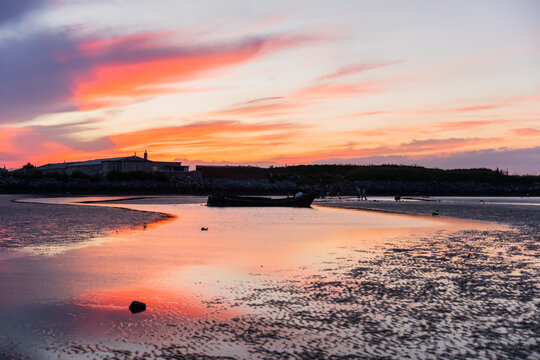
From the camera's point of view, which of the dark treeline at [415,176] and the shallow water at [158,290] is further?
the dark treeline at [415,176]

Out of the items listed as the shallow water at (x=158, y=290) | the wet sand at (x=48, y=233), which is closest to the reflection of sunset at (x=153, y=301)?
the shallow water at (x=158, y=290)

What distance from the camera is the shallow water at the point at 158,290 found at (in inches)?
261

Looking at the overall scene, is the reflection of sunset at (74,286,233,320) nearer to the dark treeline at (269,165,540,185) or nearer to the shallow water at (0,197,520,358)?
the shallow water at (0,197,520,358)

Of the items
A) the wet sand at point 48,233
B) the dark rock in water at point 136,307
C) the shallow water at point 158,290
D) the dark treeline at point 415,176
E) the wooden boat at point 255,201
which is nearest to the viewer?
the shallow water at point 158,290

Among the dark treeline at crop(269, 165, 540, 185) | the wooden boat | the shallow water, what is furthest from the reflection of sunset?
the dark treeline at crop(269, 165, 540, 185)

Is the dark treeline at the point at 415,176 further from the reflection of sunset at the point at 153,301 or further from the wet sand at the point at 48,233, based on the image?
the reflection of sunset at the point at 153,301

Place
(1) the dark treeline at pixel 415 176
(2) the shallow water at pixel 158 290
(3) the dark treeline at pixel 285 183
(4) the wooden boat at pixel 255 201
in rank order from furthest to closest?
(1) the dark treeline at pixel 415 176, (3) the dark treeline at pixel 285 183, (4) the wooden boat at pixel 255 201, (2) the shallow water at pixel 158 290

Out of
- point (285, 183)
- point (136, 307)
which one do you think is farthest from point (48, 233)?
point (285, 183)

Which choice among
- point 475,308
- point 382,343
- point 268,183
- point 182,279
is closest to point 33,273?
point 182,279

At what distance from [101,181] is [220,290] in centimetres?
8676

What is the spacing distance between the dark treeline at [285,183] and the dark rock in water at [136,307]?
76.6 metres

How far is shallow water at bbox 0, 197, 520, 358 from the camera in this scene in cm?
664

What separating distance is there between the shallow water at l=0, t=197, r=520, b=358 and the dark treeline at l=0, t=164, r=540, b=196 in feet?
226

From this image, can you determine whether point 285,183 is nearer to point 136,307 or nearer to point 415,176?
point 415,176
